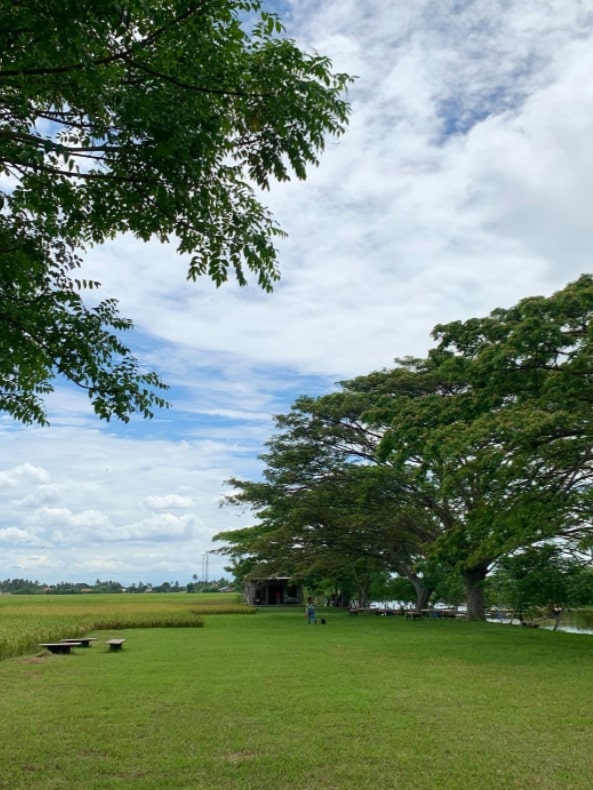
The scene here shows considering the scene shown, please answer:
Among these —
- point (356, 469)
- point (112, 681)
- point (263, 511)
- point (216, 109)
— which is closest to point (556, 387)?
point (112, 681)

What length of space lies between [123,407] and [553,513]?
43.6 feet

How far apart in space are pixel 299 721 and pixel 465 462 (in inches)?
417

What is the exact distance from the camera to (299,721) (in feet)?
26.0

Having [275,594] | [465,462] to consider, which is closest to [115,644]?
[465,462]

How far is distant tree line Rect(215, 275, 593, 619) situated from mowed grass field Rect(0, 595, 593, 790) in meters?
3.86

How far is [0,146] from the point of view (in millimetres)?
4480

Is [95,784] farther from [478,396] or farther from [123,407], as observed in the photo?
[478,396]

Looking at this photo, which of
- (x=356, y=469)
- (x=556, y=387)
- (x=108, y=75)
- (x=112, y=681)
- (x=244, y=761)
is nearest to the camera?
(x=108, y=75)

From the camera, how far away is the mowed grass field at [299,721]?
5.84m

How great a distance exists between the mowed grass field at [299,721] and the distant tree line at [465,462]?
12.7 ft

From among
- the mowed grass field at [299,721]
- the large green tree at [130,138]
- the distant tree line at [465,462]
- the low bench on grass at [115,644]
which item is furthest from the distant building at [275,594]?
the large green tree at [130,138]

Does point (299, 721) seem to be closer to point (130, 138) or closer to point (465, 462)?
point (130, 138)

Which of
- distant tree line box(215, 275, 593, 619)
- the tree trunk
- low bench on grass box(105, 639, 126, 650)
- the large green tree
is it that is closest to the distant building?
distant tree line box(215, 275, 593, 619)

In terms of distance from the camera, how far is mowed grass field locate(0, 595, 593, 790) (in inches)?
230
